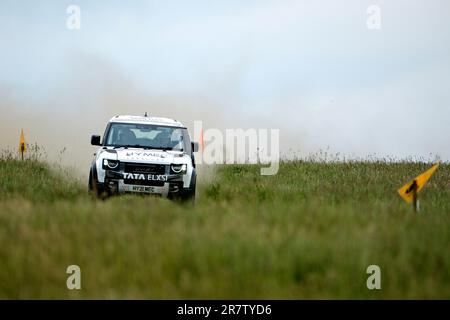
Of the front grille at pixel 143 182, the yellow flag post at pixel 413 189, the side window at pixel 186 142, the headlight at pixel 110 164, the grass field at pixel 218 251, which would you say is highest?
the side window at pixel 186 142

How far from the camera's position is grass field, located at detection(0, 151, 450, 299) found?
6859 mm

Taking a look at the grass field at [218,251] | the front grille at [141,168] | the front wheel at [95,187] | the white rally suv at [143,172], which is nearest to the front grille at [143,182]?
the white rally suv at [143,172]

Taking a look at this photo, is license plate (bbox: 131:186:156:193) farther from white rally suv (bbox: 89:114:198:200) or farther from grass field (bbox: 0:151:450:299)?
Result: grass field (bbox: 0:151:450:299)

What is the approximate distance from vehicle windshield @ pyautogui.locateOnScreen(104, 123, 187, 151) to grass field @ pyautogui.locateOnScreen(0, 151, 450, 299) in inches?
204

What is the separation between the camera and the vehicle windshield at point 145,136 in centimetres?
1549

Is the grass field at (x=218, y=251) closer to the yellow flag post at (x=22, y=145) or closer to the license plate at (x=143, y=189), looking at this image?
the license plate at (x=143, y=189)

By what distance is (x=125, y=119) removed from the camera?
1608 cm

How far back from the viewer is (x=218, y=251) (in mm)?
7488

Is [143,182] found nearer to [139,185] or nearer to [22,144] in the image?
[139,185]

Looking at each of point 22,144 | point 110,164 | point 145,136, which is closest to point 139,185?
point 110,164

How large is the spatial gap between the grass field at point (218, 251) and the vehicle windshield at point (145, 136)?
5180 mm

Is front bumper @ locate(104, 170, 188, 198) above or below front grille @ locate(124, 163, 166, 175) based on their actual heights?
below

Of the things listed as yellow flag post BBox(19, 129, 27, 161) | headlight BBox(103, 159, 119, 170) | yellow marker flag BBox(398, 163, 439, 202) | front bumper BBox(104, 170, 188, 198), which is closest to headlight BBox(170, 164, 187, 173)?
front bumper BBox(104, 170, 188, 198)
